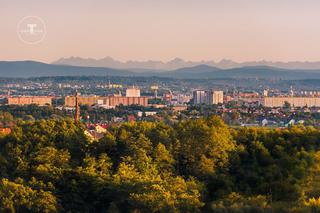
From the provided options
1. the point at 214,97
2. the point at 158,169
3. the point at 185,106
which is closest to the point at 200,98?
the point at 214,97

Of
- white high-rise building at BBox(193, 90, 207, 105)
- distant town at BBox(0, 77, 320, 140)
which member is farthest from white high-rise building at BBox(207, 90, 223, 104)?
white high-rise building at BBox(193, 90, 207, 105)

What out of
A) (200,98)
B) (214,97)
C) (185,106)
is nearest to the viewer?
(185,106)

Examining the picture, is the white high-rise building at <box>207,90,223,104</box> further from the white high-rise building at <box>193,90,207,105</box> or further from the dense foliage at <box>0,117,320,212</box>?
the dense foliage at <box>0,117,320,212</box>

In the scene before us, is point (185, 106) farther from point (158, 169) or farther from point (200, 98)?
point (158, 169)

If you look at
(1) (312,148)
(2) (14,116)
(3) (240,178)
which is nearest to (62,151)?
(3) (240,178)

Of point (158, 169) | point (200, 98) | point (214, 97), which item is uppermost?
point (158, 169)

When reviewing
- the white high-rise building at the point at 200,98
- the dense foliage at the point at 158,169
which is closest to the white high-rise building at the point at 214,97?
the white high-rise building at the point at 200,98

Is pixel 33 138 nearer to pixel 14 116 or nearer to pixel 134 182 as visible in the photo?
pixel 134 182

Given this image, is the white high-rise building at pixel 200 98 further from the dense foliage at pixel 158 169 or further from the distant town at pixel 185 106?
the dense foliage at pixel 158 169

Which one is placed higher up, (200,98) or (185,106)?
(185,106)
